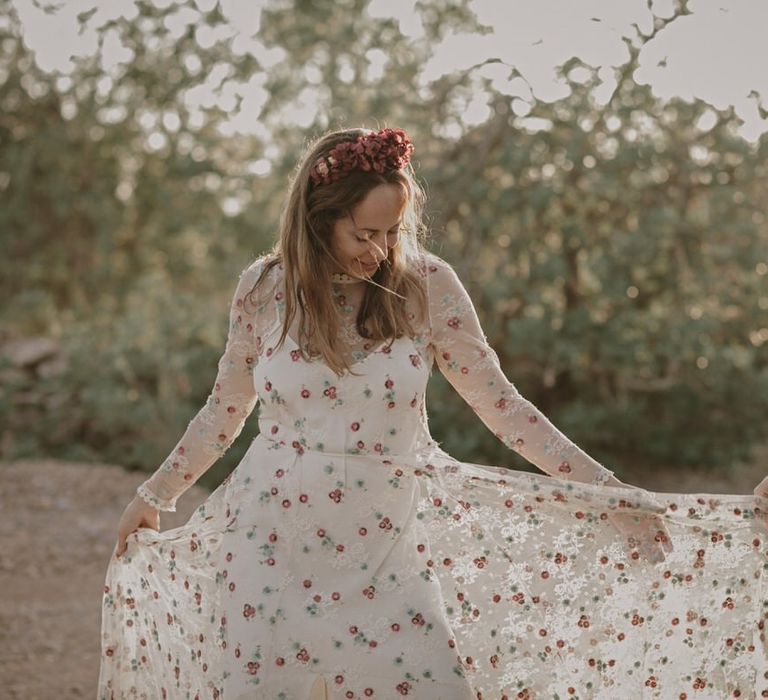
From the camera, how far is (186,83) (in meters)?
8.19

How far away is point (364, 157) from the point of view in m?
2.51

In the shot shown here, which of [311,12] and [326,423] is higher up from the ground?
[311,12]

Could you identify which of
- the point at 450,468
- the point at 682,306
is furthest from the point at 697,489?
the point at 450,468

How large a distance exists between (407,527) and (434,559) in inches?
4.4

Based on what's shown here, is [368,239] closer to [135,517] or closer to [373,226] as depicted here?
[373,226]

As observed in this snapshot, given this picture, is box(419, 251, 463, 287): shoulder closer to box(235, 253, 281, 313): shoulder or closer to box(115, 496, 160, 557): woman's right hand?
box(235, 253, 281, 313): shoulder

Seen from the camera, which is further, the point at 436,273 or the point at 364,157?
the point at 436,273

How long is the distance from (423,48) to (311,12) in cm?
111

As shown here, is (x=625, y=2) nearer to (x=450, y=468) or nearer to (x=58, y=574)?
(x=450, y=468)

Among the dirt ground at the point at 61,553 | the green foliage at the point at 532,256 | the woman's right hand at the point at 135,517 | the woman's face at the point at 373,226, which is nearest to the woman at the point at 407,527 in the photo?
the woman's face at the point at 373,226

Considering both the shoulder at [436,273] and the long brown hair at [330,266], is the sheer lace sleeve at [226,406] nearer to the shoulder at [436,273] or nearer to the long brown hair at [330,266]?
the long brown hair at [330,266]

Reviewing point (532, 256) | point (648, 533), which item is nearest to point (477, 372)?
point (648, 533)

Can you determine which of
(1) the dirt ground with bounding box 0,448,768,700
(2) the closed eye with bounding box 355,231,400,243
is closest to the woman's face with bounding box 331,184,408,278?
(2) the closed eye with bounding box 355,231,400,243

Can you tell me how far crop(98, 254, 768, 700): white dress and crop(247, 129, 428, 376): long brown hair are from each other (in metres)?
0.04
